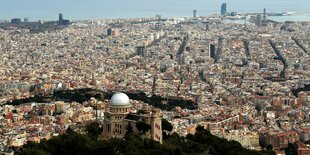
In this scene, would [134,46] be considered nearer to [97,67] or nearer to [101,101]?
[97,67]

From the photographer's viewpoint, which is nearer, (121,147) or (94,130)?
(121,147)

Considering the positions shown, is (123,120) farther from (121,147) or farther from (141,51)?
(141,51)

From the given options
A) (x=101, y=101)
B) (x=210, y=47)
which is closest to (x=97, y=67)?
(x=210, y=47)

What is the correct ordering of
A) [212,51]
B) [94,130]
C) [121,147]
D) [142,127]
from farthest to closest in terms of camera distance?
1. [212,51]
2. [94,130]
3. [142,127]
4. [121,147]

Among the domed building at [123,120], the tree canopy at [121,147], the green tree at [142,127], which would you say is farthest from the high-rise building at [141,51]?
the tree canopy at [121,147]

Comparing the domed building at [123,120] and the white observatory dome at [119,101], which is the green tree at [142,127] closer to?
the domed building at [123,120]

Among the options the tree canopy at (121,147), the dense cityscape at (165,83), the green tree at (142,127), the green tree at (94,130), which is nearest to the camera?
the tree canopy at (121,147)

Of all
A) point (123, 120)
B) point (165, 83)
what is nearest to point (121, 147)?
point (123, 120)
